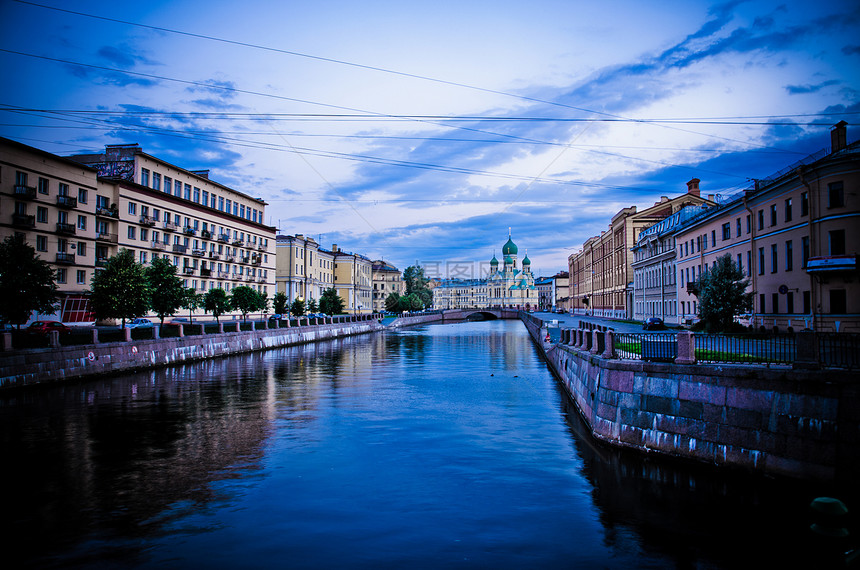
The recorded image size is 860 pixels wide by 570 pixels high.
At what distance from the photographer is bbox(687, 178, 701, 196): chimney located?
6575cm

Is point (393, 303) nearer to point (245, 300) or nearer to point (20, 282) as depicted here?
point (245, 300)

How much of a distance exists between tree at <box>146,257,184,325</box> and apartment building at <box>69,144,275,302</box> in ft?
26.3

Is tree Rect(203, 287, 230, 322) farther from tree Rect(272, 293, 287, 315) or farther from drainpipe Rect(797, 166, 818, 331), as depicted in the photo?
drainpipe Rect(797, 166, 818, 331)

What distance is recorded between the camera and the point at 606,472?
13.3 m

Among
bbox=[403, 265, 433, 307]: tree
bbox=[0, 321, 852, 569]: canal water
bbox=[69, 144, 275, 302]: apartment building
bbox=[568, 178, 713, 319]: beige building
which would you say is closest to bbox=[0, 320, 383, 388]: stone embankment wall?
bbox=[0, 321, 852, 569]: canal water

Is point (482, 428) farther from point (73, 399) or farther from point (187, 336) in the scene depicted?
point (187, 336)

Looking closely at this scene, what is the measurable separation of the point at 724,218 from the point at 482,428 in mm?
30629

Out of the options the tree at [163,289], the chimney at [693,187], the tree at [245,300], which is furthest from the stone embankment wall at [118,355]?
the chimney at [693,187]

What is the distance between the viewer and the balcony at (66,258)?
42.4 m

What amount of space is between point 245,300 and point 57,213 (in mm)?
18836

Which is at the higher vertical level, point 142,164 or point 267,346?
point 142,164

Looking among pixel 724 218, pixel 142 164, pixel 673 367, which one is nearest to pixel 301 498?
pixel 673 367

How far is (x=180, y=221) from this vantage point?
2275 inches

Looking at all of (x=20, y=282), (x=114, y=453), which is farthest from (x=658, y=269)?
(x=114, y=453)
